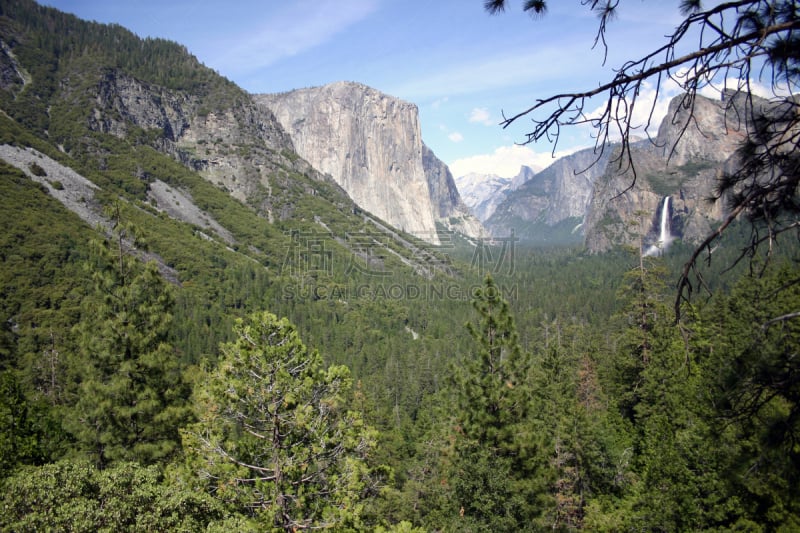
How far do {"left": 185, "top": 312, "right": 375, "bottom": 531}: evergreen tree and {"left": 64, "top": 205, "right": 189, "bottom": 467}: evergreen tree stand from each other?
3499 mm

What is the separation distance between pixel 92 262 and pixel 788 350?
1469 centimetres

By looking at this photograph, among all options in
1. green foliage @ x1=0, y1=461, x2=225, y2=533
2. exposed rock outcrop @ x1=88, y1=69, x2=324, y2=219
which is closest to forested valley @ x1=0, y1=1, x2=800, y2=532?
green foliage @ x1=0, y1=461, x2=225, y2=533

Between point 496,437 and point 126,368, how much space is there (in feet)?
33.7

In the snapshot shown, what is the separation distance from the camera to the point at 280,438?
8.97 meters

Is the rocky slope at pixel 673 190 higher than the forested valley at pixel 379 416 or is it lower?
higher

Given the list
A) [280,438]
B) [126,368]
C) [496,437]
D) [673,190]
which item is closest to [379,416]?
[496,437]

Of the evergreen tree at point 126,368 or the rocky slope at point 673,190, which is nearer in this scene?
the evergreen tree at point 126,368

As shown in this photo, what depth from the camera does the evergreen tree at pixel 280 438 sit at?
8320 millimetres

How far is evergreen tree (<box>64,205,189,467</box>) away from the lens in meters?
11.3

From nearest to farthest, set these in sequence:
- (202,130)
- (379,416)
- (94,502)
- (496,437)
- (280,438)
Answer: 1. (94,502)
2. (280,438)
3. (496,437)
4. (379,416)
5. (202,130)

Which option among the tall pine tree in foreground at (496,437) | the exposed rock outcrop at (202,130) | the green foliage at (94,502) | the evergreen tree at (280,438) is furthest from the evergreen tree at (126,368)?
the exposed rock outcrop at (202,130)

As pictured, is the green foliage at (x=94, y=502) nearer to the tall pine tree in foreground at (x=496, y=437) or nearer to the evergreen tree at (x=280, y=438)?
the evergreen tree at (x=280, y=438)

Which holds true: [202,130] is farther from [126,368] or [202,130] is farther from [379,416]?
[126,368]

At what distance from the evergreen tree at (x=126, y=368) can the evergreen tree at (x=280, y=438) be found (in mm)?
3499
